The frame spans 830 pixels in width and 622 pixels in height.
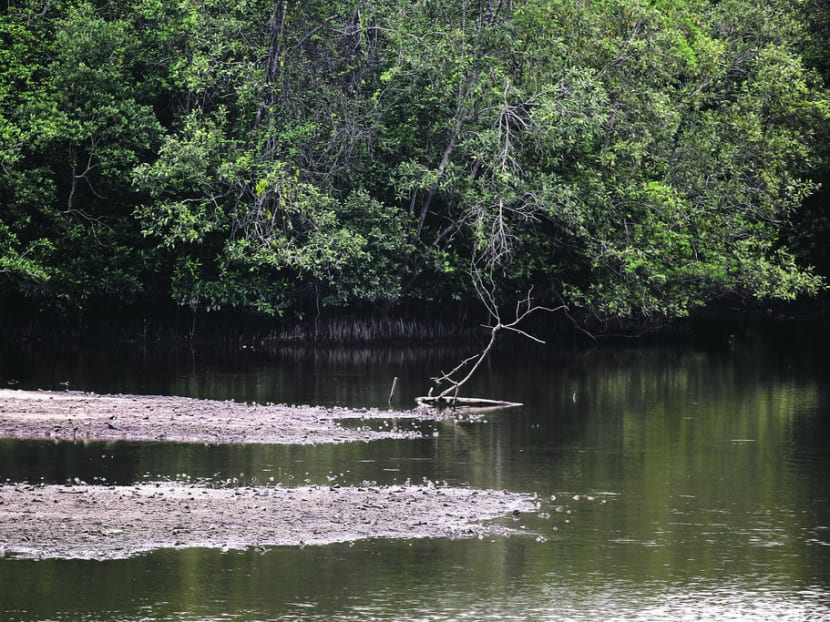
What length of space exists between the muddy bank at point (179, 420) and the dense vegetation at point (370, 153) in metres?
12.4

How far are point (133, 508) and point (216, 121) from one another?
87.3ft

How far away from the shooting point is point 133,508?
586 inches

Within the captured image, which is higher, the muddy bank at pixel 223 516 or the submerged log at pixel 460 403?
the submerged log at pixel 460 403

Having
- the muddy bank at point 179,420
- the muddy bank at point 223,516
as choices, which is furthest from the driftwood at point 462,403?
the muddy bank at point 223,516

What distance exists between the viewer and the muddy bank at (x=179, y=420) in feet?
69.1

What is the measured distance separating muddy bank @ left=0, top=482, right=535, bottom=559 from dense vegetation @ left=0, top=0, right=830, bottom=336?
21421 millimetres

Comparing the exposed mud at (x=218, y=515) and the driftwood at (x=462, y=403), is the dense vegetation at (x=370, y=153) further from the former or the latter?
the exposed mud at (x=218, y=515)

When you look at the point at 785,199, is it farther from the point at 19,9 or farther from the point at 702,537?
the point at 702,537

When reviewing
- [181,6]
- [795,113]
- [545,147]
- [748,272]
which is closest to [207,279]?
[181,6]

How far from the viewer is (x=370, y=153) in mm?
40062

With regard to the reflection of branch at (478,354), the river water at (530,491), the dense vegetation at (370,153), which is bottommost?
the river water at (530,491)

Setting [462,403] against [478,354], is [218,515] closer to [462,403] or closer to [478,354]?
[462,403]

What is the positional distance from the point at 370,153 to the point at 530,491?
79.8 feet

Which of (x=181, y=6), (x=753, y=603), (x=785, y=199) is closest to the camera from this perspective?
(x=753, y=603)
